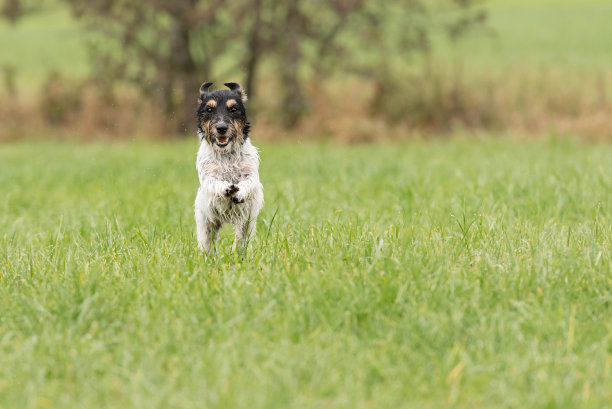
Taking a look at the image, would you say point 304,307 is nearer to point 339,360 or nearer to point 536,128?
point 339,360

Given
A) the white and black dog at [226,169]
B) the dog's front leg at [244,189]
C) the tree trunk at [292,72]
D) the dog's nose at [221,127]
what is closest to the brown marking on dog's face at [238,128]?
the white and black dog at [226,169]

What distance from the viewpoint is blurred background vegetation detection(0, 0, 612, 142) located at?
1769 cm

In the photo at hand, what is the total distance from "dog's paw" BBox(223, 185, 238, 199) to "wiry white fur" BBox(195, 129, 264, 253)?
0.04 meters

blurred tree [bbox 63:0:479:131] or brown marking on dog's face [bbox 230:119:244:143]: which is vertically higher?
blurred tree [bbox 63:0:479:131]

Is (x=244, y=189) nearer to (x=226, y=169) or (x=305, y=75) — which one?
(x=226, y=169)

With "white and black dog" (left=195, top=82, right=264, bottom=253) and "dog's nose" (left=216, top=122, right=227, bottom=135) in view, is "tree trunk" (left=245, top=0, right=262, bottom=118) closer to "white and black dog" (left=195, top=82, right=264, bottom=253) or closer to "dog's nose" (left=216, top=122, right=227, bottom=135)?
"white and black dog" (left=195, top=82, right=264, bottom=253)

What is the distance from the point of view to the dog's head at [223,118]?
478 cm

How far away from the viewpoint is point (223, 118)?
15.7 feet

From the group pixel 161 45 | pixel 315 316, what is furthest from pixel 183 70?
pixel 315 316

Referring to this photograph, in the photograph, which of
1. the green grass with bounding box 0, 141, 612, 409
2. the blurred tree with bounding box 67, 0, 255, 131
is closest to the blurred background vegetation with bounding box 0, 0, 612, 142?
the blurred tree with bounding box 67, 0, 255, 131

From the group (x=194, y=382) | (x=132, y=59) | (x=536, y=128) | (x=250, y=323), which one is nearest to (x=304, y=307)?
(x=250, y=323)

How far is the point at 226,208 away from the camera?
5.00 metres

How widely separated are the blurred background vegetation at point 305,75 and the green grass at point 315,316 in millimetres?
11647

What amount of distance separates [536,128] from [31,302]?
15312 mm
